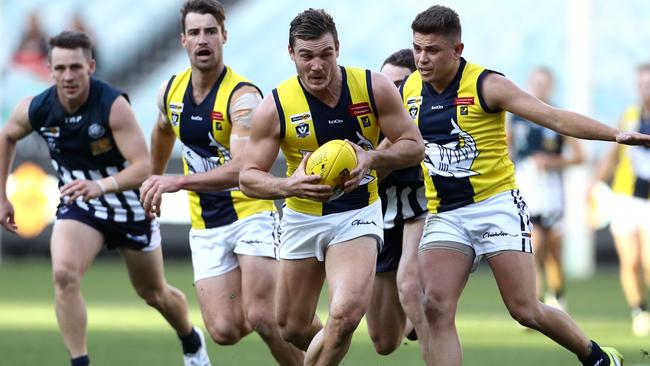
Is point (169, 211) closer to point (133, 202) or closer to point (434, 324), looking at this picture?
point (133, 202)

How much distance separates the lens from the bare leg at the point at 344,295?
721cm

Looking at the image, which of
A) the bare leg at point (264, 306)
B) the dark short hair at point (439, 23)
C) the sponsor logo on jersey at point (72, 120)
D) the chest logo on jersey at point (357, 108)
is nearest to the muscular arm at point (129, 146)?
the sponsor logo on jersey at point (72, 120)

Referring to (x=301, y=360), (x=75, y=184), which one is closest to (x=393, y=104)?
(x=301, y=360)

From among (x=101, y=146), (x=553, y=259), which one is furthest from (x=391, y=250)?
(x=553, y=259)

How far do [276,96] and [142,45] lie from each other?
1803cm

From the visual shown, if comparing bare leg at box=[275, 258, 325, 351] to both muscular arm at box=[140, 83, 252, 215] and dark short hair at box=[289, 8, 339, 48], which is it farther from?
dark short hair at box=[289, 8, 339, 48]

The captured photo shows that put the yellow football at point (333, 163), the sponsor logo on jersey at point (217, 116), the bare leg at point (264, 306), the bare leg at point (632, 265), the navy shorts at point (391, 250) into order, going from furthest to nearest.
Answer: the bare leg at point (632, 265)
the navy shorts at point (391, 250)
the sponsor logo on jersey at point (217, 116)
the bare leg at point (264, 306)
the yellow football at point (333, 163)

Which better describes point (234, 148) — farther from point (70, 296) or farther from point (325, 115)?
point (70, 296)

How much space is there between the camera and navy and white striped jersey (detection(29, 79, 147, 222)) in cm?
918

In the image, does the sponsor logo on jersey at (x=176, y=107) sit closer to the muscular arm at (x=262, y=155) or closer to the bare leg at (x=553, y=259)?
the muscular arm at (x=262, y=155)

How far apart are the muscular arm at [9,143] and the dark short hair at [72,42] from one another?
0.47 meters

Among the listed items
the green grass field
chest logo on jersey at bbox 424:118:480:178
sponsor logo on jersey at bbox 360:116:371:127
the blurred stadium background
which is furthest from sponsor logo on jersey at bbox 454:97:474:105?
the blurred stadium background

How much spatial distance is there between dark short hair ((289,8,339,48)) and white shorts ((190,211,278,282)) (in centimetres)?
168

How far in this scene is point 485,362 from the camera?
33.2 ft
